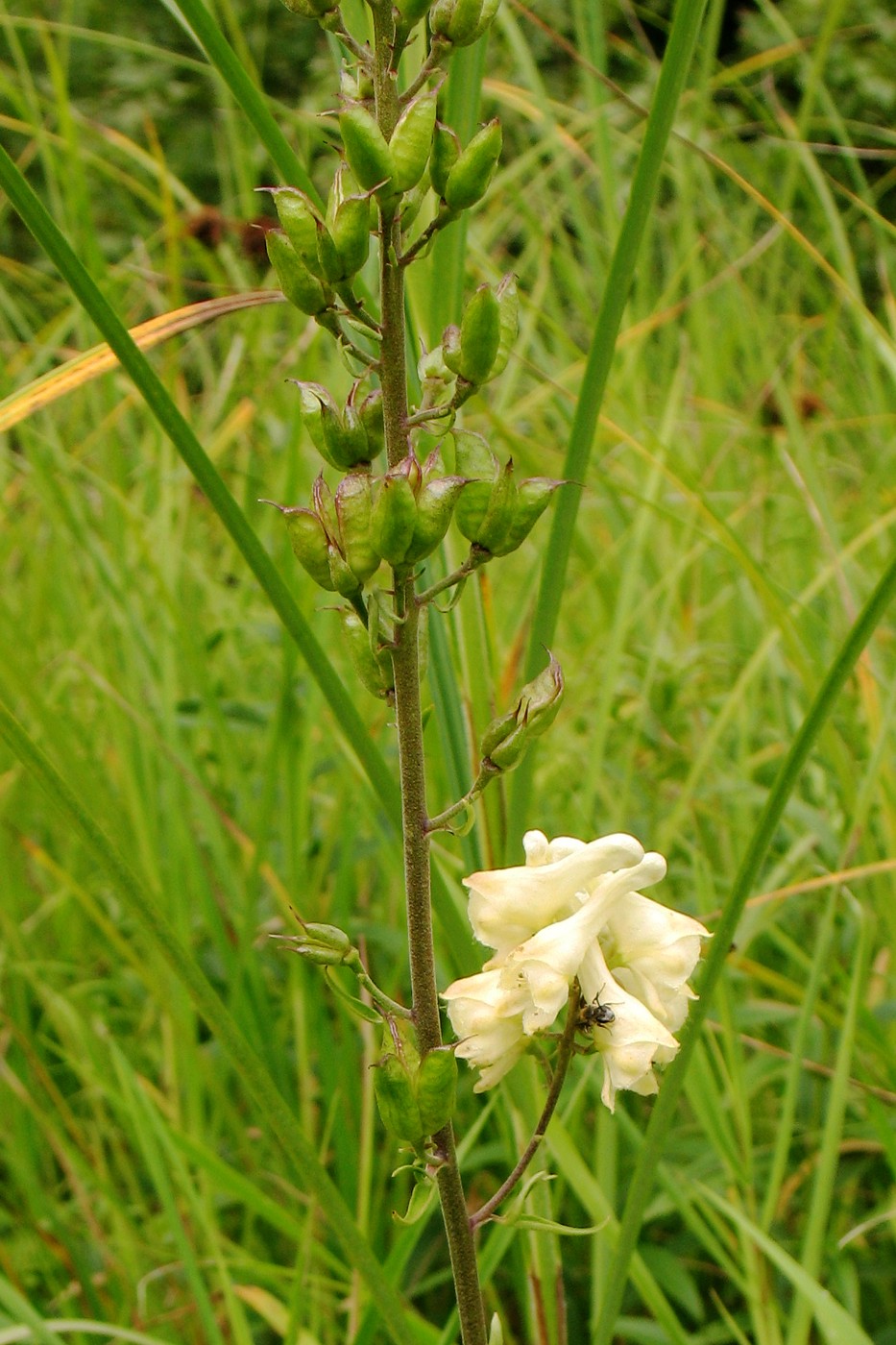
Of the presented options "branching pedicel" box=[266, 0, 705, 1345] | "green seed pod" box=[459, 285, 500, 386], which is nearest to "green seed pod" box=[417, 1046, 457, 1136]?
"branching pedicel" box=[266, 0, 705, 1345]

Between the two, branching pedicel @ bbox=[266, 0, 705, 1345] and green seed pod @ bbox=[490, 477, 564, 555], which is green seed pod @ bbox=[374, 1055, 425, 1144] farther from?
green seed pod @ bbox=[490, 477, 564, 555]

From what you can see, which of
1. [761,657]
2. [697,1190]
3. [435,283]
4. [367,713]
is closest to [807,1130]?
[697,1190]

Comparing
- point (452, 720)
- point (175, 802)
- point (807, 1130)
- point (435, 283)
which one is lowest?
point (807, 1130)

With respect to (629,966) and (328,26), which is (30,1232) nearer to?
(629,966)

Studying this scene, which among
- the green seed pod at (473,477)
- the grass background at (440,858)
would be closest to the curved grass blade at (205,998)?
the grass background at (440,858)

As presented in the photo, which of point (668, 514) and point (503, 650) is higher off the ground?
point (668, 514)

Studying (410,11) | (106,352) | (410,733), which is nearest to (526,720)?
(410,733)
